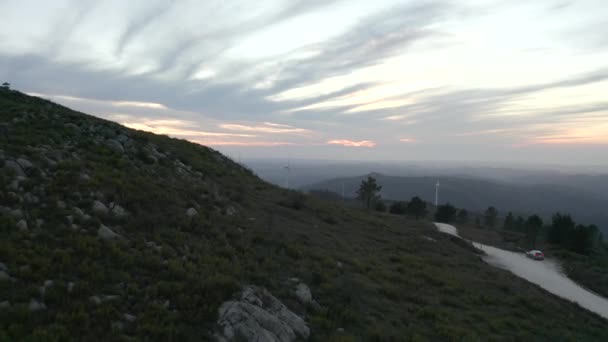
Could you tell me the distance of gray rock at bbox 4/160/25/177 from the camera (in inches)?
398

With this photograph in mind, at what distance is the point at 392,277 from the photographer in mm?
13969

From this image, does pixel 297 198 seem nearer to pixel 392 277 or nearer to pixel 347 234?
pixel 347 234

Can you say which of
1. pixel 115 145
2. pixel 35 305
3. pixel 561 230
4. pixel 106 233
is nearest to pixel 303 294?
pixel 106 233

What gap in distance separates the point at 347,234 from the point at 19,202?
17.5 meters

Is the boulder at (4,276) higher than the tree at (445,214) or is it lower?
higher

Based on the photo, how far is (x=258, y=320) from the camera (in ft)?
22.5

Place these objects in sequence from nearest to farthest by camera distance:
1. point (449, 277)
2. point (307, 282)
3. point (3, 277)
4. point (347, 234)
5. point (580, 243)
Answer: point (3, 277) → point (307, 282) → point (449, 277) → point (347, 234) → point (580, 243)

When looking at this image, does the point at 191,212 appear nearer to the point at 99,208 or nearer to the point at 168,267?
the point at 99,208

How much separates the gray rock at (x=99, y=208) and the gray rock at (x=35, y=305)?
465cm

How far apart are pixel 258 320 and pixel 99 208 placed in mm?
6769

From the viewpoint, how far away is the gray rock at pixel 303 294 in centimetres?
895

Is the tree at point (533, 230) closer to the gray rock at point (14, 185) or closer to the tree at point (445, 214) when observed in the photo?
the tree at point (445, 214)

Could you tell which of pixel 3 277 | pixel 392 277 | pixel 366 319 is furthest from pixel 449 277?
pixel 3 277

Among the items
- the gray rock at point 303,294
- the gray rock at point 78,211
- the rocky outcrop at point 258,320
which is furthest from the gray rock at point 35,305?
the gray rock at point 303,294
